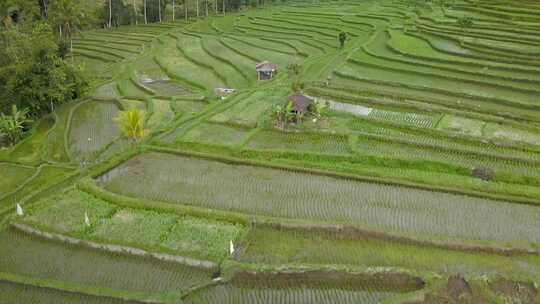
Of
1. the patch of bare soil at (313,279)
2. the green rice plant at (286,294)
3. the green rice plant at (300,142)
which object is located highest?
the green rice plant at (300,142)

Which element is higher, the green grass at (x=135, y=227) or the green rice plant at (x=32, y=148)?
the green rice plant at (x=32, y=148)

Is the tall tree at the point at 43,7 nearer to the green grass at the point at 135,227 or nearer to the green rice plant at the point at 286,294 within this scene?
the green grass at the point at 135,227

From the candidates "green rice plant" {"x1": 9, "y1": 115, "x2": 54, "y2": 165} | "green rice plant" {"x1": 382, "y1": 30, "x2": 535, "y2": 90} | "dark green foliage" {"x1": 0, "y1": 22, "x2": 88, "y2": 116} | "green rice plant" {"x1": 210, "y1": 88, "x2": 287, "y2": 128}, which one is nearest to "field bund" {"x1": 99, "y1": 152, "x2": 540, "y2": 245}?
"green rice plant" {"x1": 210, "y1": 88, "x2": 287, "y2": 128}

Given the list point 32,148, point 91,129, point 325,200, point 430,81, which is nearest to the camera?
point 325,200

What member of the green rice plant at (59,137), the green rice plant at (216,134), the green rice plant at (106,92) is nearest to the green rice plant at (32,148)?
the green rice plant at (59,137)

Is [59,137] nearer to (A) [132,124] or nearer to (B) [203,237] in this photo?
(A) [132,124]

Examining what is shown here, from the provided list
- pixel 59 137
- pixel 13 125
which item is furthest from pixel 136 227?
pixel 13 125
